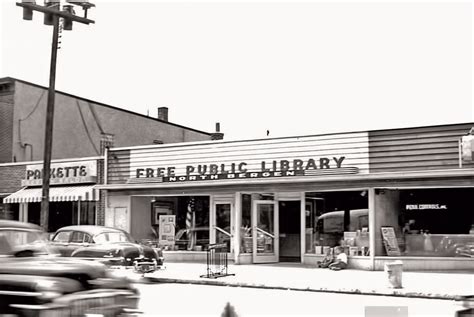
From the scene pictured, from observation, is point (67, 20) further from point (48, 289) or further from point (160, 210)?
point (48, 289)

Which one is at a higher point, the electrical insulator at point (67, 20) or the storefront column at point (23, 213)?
the electrical insulator at point (67, 20)

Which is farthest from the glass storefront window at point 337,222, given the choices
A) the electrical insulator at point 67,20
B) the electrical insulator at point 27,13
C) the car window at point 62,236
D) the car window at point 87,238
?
the electrical insulator at point 27,13

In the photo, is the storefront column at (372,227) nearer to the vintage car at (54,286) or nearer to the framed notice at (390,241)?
the framed notice at (390,241)

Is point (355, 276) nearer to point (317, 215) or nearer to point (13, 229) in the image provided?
point (317, 215)

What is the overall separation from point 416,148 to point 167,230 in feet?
32.4

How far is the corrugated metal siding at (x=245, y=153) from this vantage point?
1961cm

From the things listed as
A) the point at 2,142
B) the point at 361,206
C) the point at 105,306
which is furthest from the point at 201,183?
the point at 105,306

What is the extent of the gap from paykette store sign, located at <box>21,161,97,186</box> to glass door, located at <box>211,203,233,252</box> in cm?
533

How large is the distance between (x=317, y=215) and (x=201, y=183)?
406 cm

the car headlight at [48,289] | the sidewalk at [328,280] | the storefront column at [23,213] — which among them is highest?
the storefront column at [23,213]

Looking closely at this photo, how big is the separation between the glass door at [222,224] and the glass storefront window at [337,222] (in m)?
2.96

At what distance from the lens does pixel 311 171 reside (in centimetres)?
2006

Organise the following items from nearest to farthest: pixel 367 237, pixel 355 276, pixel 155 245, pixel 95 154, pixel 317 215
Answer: pixel 355 276
pixel 367 237
pixel 317 215
pixel 155 245
pixel 95 154

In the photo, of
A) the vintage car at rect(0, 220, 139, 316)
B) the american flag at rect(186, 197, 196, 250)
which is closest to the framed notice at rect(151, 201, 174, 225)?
the american flag at rect(186, 197, 196, 250)
